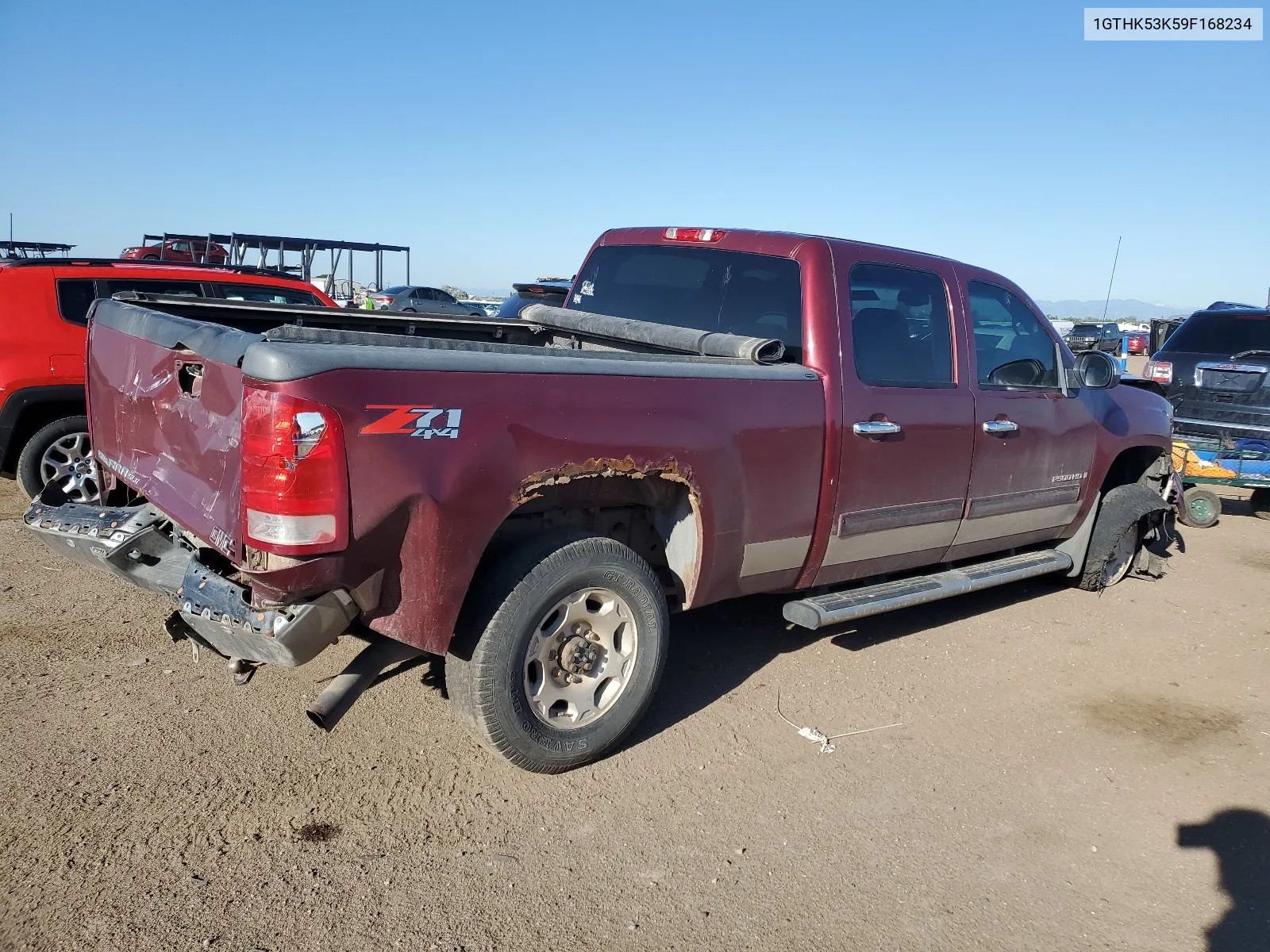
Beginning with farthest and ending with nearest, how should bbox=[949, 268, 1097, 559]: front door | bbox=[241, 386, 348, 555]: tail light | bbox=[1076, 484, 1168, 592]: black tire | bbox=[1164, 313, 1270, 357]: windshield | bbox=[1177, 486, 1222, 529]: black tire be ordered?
1. bbox=[1164, 313, 1270, 357]: windshield
2. bbox=[1177, 486, 1222, 529]: black tire
3. bbox=[1076, 484, 1168, 592]: black tire
4. bbox=[949, 268, 1097, 559]: front door
5. bbox=[241, 386, 348, 555]: tail light

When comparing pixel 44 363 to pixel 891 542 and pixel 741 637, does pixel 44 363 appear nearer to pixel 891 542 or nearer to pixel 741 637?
pixel 741 637

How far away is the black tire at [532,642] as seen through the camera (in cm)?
328

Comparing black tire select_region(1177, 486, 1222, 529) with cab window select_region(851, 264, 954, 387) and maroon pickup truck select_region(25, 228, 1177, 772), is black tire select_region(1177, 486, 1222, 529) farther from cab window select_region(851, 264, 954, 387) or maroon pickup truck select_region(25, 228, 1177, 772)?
cab window select_region(851, 264, 954, 387)

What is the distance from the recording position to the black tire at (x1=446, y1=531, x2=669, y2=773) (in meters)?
3.28

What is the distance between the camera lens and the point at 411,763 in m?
3.60

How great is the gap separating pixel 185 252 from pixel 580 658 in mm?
23923

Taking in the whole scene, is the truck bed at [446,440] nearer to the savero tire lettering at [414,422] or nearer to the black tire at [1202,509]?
the savero tire lettering at [414,422]

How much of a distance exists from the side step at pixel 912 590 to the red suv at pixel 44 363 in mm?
4393

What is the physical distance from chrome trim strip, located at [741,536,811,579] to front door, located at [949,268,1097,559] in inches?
47.3

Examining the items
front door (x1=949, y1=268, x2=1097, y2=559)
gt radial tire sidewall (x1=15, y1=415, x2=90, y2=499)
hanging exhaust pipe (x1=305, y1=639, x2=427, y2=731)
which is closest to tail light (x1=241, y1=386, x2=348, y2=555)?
hanging exhaust pipe (x1=305, y1=639, x2=427, y2=731)

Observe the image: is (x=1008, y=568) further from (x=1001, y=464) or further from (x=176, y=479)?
(x=176, y=479)

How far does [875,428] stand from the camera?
4.25 meters

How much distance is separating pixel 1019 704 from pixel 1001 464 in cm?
123

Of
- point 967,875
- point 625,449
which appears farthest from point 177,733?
point 967,875
